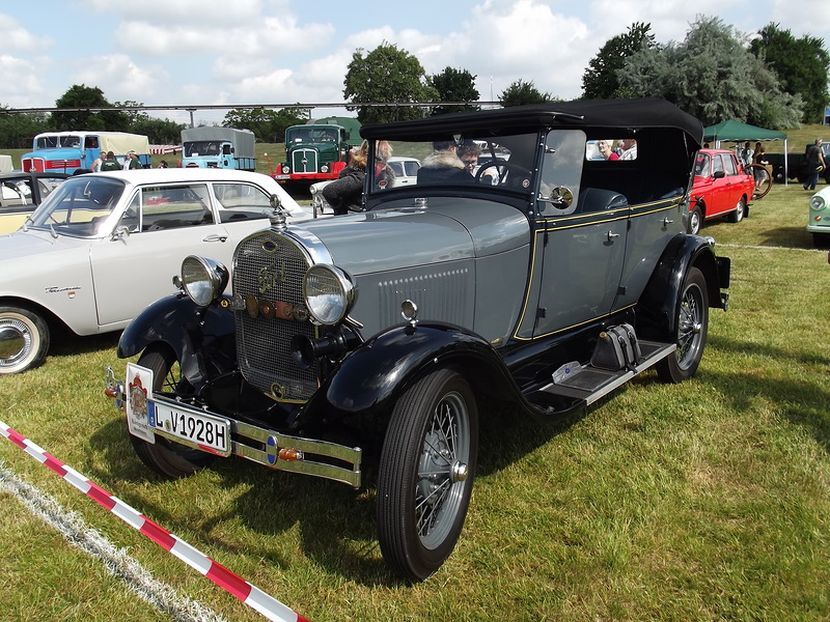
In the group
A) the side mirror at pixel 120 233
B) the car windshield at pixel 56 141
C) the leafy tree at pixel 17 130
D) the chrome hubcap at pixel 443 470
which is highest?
the leafy tree at pixel 17 130

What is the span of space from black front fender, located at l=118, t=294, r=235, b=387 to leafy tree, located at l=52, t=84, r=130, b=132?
2116 inches

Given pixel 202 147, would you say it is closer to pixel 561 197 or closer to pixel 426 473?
pixel 561 197

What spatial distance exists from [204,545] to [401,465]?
3.70 ft

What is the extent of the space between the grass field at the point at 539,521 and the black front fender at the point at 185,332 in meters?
0.69

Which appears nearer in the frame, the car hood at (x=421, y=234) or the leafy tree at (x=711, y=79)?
the car hood at (x=421, y=234)

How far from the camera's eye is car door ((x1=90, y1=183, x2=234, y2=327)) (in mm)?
5715

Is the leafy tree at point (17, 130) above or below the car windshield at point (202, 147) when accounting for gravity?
above

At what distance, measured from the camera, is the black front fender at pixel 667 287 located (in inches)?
183

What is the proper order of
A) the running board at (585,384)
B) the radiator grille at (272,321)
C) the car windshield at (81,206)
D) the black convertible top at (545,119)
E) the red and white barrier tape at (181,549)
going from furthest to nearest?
the car windshield at (81,206)
the black convertible top at (545,119)
the running board at (585,384)
the radiator grille at (272,321)
the red and white barrier tape at (181,549)

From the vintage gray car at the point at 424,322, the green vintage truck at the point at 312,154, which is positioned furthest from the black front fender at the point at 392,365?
the green vintage truck at the point at 312,154

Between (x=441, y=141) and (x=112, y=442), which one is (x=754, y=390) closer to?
(x=441, y=141)

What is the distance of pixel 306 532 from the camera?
120 inches

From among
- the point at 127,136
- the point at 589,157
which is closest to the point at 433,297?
the point at 589,157

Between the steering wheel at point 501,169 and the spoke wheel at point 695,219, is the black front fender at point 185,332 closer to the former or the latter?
the steering wheel at point 501,169
